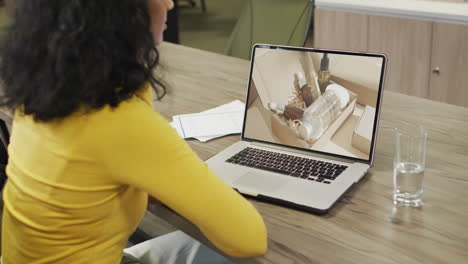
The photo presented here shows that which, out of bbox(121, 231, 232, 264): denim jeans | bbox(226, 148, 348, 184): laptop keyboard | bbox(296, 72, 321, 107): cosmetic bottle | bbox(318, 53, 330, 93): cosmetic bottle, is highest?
bbox(318, 53, 330, 93): cosmetic bottle

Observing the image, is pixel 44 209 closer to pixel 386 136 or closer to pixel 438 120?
pixel 386 136

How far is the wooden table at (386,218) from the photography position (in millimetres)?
982

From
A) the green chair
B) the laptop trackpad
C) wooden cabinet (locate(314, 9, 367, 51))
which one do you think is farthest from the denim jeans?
wooden cabinet (locate(314, 9, 367, 51))

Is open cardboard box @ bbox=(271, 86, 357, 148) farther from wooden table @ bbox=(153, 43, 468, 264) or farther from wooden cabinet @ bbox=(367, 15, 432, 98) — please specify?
wooden cabinet @ bbox=(367, 15, 432, 98)

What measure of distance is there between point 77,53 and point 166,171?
23cm

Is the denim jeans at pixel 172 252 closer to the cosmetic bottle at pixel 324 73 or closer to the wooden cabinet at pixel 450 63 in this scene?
the cosmetic bottle at pixel 324 73

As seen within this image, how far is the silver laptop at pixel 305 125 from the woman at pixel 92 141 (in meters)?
0.26

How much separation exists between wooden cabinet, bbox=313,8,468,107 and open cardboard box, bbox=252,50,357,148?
1.62 meters

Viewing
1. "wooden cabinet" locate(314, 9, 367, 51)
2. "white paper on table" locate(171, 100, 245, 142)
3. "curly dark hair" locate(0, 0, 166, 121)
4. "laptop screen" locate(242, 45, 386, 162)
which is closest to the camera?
"curly dark hair" locate(0, 0, 166, 121)

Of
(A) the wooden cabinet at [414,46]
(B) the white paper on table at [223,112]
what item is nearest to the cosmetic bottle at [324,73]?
(B) the white paper on table at [223,112]

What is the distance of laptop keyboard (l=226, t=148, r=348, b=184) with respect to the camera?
4.07ft

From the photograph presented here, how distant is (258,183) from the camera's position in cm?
123

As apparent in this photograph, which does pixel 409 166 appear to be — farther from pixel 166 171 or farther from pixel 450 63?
pixel 450 63

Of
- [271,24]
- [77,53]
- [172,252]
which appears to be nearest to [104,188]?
[77,53]
